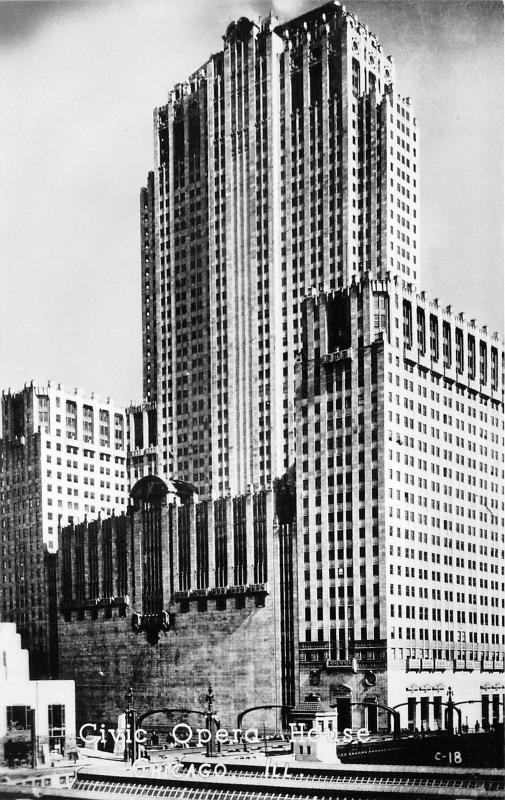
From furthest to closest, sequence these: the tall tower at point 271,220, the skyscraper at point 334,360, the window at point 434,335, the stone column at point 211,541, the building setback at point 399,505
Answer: the tall tower at point 271,220
the stone column at point 211,541
the window at point 434,335
the skyscraper at point 334,360
the building setback at point 399,505

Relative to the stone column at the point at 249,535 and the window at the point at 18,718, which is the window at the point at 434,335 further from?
the window at the point at 18,718

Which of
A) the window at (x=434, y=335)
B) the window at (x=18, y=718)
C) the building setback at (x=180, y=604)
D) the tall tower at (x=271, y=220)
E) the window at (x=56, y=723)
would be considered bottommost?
the window at (x=56, y=723)

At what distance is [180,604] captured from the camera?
3831 inches

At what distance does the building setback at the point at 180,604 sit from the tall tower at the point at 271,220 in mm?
13848

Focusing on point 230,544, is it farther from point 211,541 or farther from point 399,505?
point 399,505

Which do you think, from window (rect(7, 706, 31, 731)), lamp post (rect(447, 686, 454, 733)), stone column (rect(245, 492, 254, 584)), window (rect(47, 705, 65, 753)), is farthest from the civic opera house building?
window (rect(7, 706, 31, 731))

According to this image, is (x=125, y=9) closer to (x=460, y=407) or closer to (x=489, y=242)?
(x=489, y=242)

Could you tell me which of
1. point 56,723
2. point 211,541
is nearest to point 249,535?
point 211,541

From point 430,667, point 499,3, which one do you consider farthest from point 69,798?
point 499,3

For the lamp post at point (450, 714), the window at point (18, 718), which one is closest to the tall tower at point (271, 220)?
the window at point (18, 718)

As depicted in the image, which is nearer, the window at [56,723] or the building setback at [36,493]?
the window at [56,723]

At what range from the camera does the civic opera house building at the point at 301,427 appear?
82.9 meters

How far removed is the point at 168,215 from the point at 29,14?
5885cm

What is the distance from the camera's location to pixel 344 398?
289 ft
